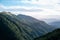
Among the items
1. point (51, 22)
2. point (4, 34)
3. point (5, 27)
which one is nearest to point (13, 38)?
point (4, 34)

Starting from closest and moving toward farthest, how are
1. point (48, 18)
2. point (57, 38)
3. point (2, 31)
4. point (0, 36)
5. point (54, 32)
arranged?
point (48, 18) → point (57, 38) → point (54, 32) → point (0, 36) → point (2, 31)

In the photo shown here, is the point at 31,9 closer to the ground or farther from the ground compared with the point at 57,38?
farther from the ground

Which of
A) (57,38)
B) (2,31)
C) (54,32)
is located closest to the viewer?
(57,38)

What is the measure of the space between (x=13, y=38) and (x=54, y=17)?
1329cm

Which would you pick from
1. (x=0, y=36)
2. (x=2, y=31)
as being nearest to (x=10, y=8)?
(x=0, y=36)

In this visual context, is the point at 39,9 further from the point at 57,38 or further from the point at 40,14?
the point at 57,38

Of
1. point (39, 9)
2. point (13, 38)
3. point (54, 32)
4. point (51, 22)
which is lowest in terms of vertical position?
point (13, 38)

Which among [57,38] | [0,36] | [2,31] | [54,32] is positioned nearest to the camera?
[57,38]

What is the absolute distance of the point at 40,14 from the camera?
57.8ft

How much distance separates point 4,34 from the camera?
29766mm

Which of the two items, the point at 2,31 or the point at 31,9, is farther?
the point at 2,31

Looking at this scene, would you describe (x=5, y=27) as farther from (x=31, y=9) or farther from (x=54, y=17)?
(x=54, y=17)

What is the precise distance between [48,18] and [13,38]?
13066mm

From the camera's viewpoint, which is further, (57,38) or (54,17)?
(57,38)
